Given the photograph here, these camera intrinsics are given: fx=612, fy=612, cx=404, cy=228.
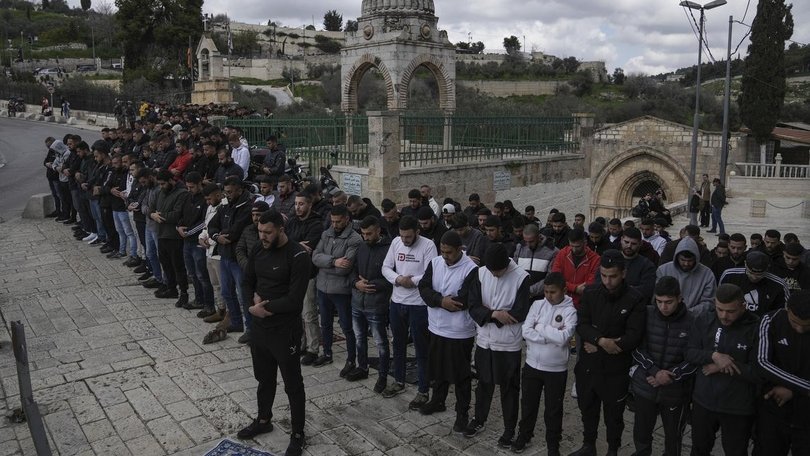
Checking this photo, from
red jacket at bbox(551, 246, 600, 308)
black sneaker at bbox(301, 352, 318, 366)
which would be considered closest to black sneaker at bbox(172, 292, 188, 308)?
black sneaker at bbox(301, 352, 318, 366)

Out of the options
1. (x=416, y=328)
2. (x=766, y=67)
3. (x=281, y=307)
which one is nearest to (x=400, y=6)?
(x=416, y=328)

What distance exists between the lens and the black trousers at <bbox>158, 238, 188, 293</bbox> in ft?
26.2

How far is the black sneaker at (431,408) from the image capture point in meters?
5.44

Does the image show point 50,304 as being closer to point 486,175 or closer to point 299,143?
point 299,143

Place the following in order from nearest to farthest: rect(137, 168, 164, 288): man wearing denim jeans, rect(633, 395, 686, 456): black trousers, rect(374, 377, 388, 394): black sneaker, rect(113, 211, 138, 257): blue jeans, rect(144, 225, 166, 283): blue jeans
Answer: rect(633, 395, 686, 456): black trousers, rect(374, 377, 388, 394): black sneaker, rect(137, 168, 164, 288): man wearing denim jeans, rect(144, 225, 166, 283): blue jeans, rect(113, 211, 138, 257): blue jeans

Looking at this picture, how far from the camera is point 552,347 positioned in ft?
15.1

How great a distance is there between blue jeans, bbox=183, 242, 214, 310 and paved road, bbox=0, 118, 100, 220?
8.73 metres

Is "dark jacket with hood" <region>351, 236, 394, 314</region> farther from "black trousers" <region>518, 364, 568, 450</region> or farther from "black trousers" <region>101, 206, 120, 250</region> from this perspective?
"black trousers" <region>101, 206, 120, 250</region>

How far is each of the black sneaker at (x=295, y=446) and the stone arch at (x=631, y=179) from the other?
1203 inches

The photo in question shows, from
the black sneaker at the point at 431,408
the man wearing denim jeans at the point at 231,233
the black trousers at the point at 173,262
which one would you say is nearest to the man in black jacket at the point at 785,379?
the black sneaker at the point at 431,408

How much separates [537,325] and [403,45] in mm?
10852

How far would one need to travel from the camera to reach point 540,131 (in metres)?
14.3

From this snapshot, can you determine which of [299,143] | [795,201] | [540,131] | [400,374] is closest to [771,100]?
[795,201]

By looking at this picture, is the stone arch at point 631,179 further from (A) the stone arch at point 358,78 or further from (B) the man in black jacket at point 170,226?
(B) the man in black jacket at point 170,226
